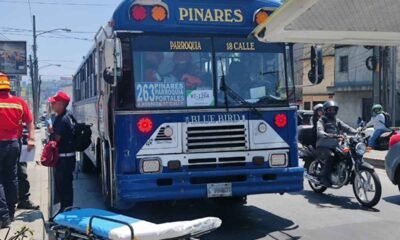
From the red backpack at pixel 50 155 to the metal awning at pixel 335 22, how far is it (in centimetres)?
471

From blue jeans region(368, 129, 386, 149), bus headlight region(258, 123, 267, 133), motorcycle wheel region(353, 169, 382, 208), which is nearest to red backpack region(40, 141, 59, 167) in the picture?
bus headlight region(258, 123, 267, 133)

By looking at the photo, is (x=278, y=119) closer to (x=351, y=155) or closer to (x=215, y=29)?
(x=215, y=29)

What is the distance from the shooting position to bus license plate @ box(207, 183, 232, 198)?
6641 mm

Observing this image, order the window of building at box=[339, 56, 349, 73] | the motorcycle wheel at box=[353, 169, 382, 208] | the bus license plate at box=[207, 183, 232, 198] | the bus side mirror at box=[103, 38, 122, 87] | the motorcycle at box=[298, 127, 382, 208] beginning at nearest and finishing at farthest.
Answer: the bus side mirror at box=[103, 38, 122, 87], the bus license plate at box=[207, 183, 232, 198], the motorcycle wheel at box=[353, 169, 382, 208], the motorcycle at box=[298, 127, 382, 208], the window of building at box=[339, 56, 349, 73]

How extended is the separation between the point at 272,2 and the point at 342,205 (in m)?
3.50

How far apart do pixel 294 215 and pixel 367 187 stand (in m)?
1.30

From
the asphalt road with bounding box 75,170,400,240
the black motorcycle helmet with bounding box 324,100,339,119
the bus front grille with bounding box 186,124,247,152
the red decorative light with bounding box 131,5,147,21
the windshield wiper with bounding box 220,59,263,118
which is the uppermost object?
the red decorative light with bounding box 131,5,147,21

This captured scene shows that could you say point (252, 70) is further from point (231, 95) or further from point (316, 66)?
point (316, 66)

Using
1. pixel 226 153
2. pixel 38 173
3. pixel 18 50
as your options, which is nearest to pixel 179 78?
pixel 226 153

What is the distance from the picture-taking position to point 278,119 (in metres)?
6.95

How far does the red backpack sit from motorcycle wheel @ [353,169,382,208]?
4.61 metres

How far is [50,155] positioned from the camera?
6773 millimetres

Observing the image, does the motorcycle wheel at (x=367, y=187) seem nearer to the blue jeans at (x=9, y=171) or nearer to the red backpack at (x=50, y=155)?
the red backpack at (x=50, y=155)

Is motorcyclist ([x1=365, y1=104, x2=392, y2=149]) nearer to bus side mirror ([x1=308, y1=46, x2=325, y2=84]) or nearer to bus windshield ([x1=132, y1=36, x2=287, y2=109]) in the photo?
bus side mirror ([x1=308, y1=46, x2=325, y2=84])
